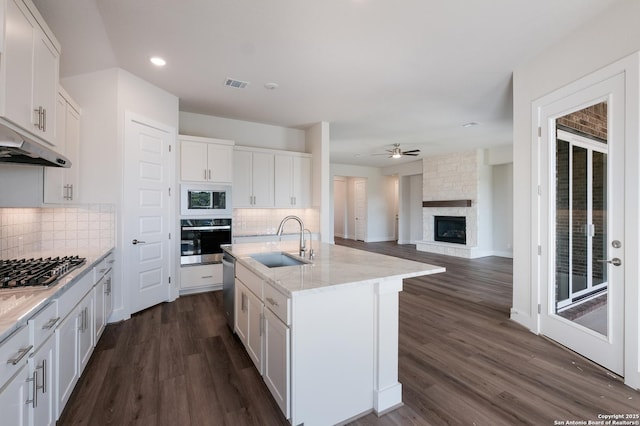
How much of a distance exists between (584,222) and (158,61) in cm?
446

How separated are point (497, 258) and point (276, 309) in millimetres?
7577

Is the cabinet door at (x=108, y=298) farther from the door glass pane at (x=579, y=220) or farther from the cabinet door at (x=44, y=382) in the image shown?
the door glass pane at (x=579, y=220)

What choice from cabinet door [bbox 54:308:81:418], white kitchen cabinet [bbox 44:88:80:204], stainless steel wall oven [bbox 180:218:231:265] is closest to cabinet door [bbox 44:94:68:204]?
white kitchen cabinet [bbox 44:88:80:204]

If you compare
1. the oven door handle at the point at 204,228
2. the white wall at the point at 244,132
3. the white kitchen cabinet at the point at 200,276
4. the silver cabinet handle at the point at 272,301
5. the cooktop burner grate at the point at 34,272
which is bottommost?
the white kitchen cabinet at the point at 200,276

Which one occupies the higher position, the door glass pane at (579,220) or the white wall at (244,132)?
the white wall at (244,132)

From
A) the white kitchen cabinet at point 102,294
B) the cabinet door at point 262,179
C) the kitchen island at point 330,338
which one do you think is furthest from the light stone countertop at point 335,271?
the cabinet door at point 262,179

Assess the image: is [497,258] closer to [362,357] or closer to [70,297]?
[362,357]

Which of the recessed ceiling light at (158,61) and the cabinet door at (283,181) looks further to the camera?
the cabinet door at (283,181)

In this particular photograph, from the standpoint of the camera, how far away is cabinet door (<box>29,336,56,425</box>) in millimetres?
1350

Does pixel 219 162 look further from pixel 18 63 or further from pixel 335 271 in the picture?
pixel 335 271

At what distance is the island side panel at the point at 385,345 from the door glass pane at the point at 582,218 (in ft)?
6.12

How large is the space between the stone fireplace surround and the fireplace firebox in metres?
0.13

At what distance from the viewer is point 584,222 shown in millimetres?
2598

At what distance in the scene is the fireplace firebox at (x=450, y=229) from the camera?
8.06 m
